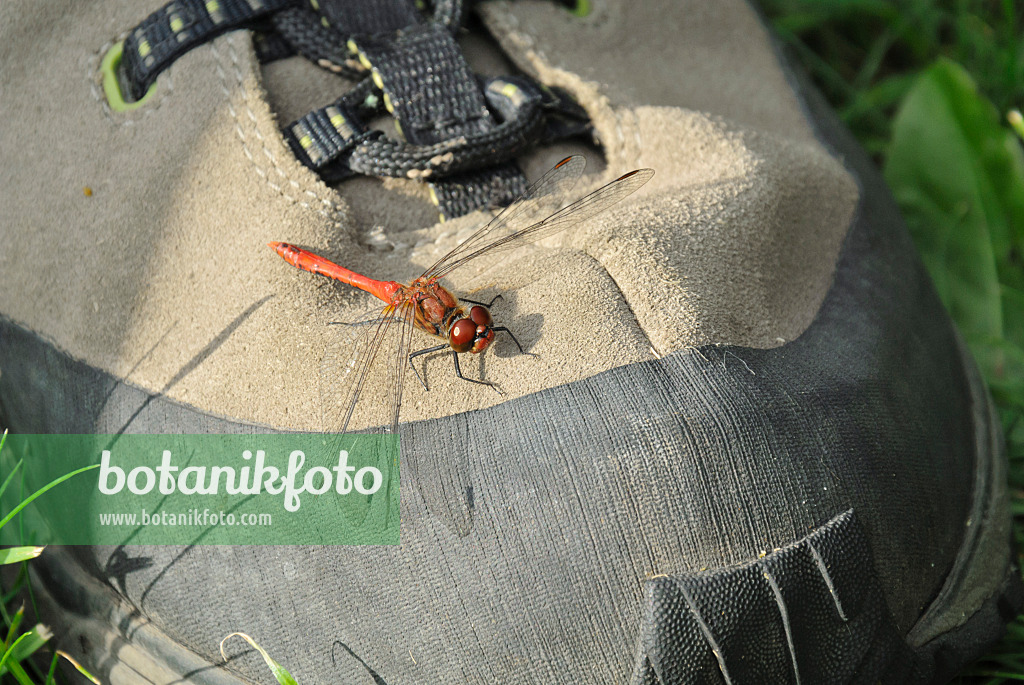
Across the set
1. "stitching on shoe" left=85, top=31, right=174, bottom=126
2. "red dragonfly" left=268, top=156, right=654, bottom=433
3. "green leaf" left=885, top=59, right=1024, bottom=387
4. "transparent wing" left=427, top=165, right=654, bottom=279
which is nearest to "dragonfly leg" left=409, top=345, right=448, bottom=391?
"red dragonfly" left=268, top=156, right=654, bottom=433

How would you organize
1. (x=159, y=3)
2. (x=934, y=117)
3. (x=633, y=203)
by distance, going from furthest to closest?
(x=934, y=117), (x=159, y=3), (x=633, y=203)

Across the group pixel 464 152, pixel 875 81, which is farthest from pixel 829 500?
pixel 875 81

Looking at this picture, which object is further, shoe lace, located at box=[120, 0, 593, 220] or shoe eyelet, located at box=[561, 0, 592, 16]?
shoe eyelet, located at box=[561, 0, 592, 16]

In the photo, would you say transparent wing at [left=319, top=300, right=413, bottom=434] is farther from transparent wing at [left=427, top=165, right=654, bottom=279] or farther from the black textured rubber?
the black textured rubber

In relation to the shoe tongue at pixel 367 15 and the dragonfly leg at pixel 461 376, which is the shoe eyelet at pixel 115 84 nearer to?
the shoe tongue at pixel 367 15

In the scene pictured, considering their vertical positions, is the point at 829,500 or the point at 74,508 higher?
the point at 74,508

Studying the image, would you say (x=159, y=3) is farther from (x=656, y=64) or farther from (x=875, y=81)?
(x=875, y=81)
